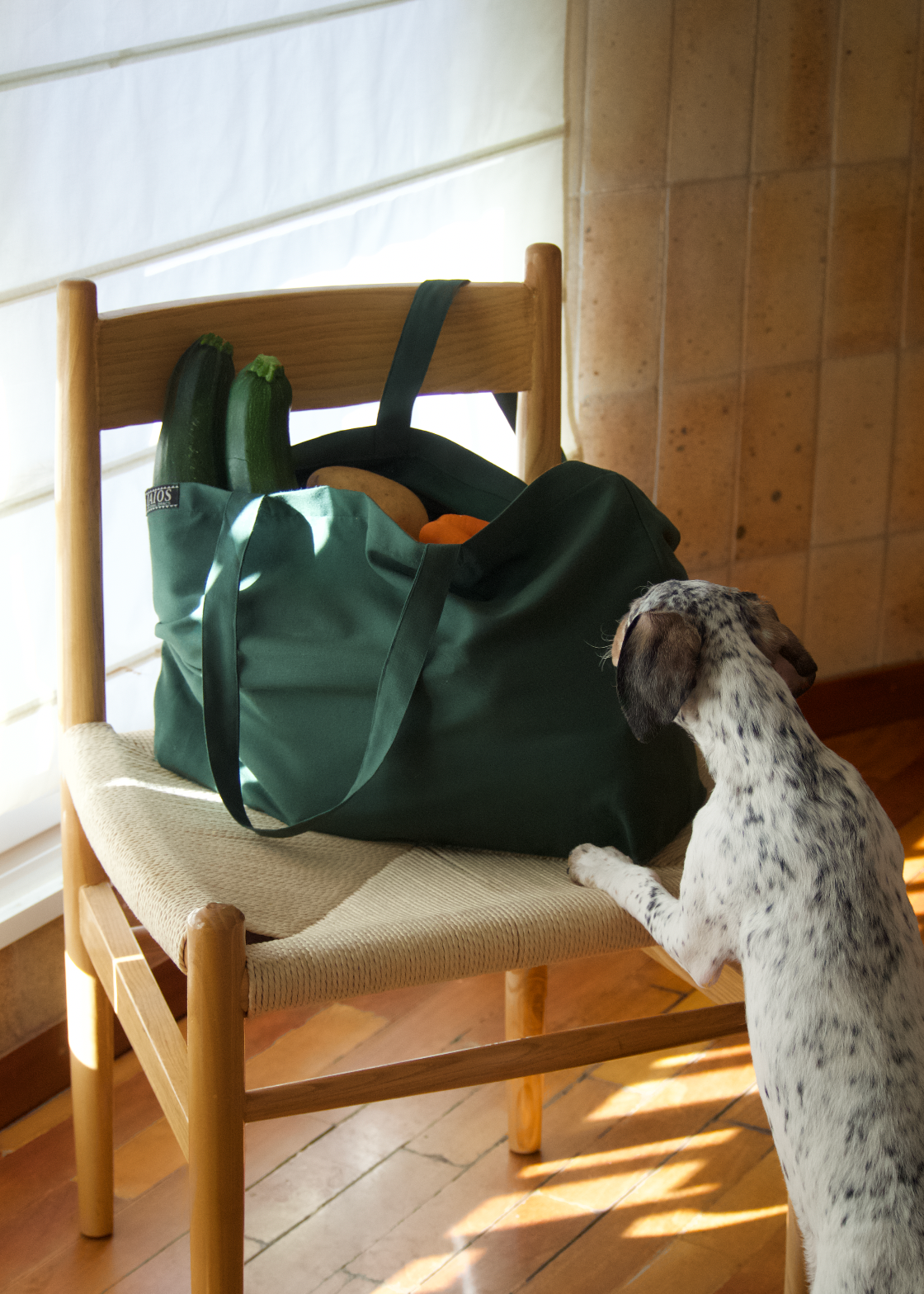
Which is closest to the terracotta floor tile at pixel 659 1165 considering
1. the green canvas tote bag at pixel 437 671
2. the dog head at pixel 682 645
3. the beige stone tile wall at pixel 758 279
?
the green canvas tote bag at pixel 437 671

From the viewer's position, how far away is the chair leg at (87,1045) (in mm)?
1078

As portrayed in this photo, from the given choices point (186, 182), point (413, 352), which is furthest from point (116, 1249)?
point (186, 182)

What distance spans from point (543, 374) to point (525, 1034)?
66 centimetres

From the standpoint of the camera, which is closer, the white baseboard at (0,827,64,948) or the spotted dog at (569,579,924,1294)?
the spotted dog at (569,579,924,1294)

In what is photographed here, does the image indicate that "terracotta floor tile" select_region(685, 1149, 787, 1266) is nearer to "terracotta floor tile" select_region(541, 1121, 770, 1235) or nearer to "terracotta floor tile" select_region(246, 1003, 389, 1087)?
"terracotta floor tile" select_region(541, 1121, 770, 1235)

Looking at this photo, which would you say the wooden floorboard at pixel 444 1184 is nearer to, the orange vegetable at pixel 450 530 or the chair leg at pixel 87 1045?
the chair leg at pixel 87 1045

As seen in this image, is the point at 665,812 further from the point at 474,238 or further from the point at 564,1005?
the point at 474,238

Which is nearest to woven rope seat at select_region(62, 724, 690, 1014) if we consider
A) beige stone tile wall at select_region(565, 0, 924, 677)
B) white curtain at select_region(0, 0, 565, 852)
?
white curtain at select_region(0, 0, 565, 852)

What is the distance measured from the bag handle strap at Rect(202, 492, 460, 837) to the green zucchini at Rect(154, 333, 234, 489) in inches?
3.7

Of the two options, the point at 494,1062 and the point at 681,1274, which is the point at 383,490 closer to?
the point at 494,1062

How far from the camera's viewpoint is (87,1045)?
110 centimetres

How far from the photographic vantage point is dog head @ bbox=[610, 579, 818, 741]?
2.71 ft

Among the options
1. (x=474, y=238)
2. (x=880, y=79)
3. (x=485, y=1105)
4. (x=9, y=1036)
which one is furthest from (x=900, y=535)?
(x=9, y=1036)

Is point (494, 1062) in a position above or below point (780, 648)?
below
